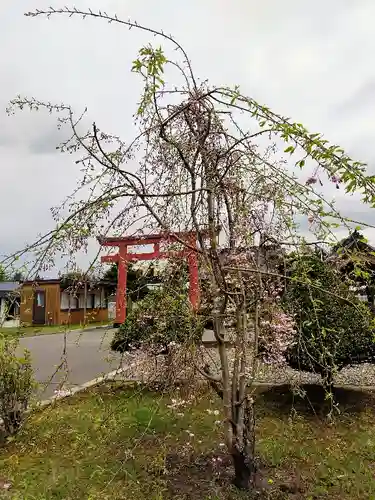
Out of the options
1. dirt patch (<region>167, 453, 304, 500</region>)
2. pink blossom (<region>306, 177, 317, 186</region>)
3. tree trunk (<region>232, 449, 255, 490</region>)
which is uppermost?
pink blossom (<region>306, 177, 317, 186</region>)

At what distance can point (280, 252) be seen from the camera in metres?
2.65

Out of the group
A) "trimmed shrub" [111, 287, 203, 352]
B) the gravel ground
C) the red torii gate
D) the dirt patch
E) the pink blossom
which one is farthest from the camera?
the gravel ground

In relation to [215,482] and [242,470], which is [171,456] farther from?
[242,470]

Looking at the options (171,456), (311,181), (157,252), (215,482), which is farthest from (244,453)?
(311,181)

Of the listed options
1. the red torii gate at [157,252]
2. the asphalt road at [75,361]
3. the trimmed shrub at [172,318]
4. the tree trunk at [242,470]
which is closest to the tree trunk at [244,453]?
the tree trunk at [242,470]

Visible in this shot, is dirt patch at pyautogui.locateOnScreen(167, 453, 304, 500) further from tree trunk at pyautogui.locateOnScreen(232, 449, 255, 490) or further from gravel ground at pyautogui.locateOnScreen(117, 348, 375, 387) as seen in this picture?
gravel ground at pyautogui.locateOnScreen(117, 348, 375, 387)

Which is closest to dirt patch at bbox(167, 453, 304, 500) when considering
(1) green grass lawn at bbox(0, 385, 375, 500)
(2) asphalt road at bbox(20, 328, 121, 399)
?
(1) green grass lawn at bbox(0, 385, 375, 500)

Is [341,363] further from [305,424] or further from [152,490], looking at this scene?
[152,490]

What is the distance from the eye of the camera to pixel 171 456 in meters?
3.12

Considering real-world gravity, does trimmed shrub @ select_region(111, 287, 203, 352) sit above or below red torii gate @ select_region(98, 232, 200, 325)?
below

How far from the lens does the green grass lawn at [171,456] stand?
263 centimetres

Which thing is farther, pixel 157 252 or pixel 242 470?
pixel 157 252

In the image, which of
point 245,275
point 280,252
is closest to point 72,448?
point 245,275

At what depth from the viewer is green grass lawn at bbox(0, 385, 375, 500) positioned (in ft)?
8.62
